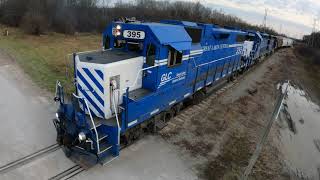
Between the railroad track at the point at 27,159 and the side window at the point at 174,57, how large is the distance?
432 cm

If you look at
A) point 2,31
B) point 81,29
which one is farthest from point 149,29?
point 81,29

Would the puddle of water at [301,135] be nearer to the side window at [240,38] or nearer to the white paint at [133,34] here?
the side window at [240,38]

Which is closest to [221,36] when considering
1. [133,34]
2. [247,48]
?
[133,34]

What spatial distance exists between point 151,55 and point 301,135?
9014 mm

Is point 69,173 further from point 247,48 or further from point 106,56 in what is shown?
point 247,48

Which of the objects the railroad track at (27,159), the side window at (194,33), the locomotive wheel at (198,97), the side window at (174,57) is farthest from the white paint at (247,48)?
the railroad track at (27,159)

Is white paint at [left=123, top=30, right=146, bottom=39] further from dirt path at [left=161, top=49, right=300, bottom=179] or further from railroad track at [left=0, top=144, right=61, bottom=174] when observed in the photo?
railroad track at [left=0, top=144, right=61, bottom=174]

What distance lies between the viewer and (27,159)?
7.52m

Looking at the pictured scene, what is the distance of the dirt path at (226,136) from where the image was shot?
848 cm

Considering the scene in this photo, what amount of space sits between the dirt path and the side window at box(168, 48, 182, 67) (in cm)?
243

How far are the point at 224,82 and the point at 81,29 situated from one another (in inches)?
1149

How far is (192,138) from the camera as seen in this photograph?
32.5ft

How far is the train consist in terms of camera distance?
7.27 metres

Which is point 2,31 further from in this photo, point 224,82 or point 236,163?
point 236,163
